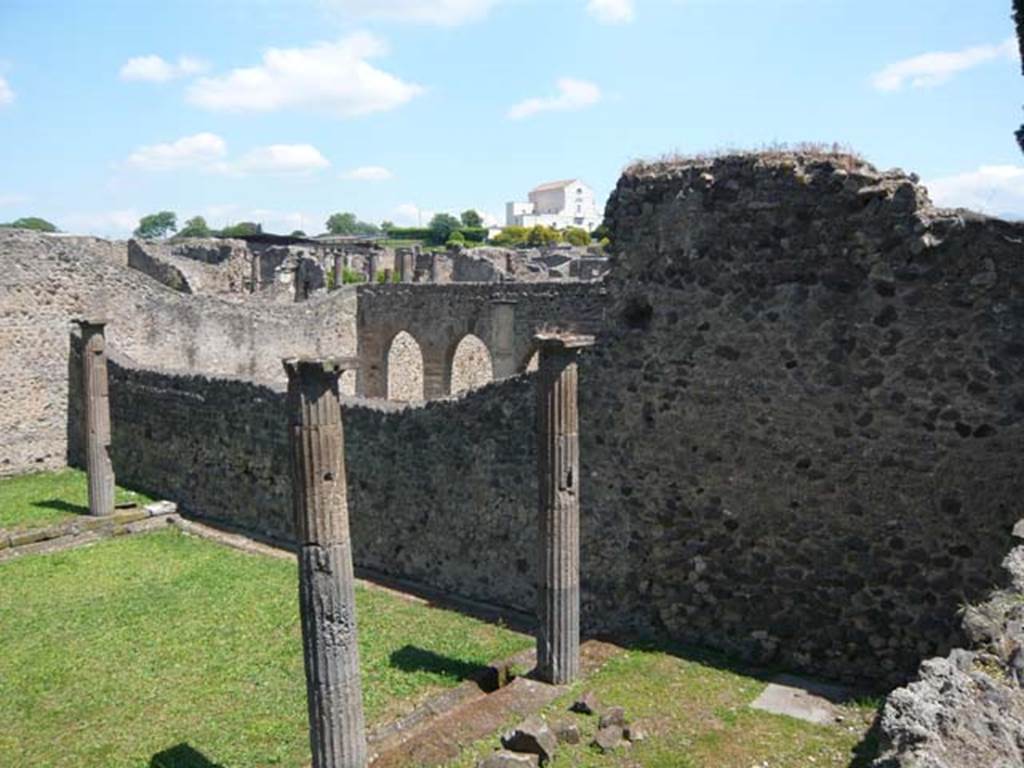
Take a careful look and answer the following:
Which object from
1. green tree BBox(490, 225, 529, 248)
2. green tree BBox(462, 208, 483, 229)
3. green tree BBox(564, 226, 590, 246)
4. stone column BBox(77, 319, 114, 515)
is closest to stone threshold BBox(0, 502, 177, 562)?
stone column BBox(77, 319, 114, 515)

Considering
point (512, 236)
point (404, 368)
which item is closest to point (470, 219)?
point (512, 236)

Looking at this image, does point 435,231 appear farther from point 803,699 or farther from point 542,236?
point 803,699

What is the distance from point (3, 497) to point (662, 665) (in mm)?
13022

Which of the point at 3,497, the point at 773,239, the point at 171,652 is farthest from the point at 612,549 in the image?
the point at 3,497

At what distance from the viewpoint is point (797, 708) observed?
8.04 metres

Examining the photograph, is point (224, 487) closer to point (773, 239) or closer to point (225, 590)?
point (225, 590)

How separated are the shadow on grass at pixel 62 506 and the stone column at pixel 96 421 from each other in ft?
1.71

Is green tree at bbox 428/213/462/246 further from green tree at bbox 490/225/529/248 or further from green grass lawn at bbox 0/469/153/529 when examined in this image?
green grass lawn at bbox 0/469/153/529

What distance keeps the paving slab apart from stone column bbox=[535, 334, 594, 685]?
1.79 metres

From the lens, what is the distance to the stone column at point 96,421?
14.9 meters

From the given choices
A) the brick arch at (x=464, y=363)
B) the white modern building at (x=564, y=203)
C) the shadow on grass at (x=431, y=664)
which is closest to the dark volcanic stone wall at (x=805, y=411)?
the shadow on grass at (x=431, y=664)

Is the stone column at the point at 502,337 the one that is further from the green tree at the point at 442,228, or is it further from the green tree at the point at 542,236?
the green tree at the point at 442,228

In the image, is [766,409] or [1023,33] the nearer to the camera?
[766,409]

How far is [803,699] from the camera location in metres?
8.23
